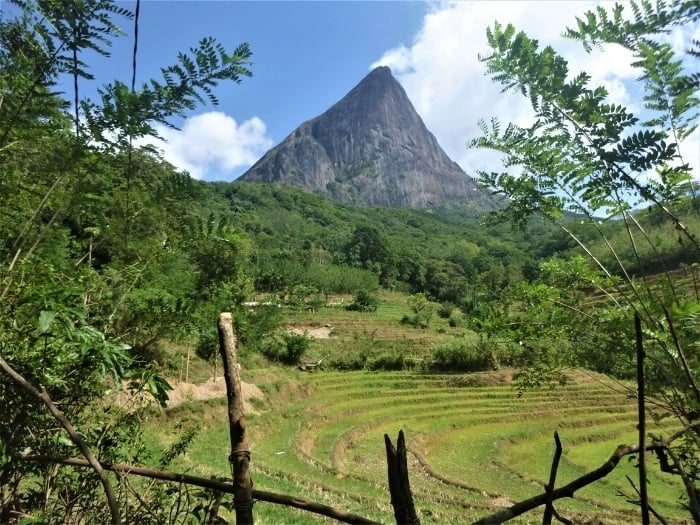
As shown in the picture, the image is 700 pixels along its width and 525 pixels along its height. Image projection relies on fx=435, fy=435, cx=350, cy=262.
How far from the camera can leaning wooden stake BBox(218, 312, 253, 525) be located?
3.65ft

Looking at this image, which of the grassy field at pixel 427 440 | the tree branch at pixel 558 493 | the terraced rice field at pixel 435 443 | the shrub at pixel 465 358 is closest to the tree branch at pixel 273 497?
the tree branch at pixel 558 493

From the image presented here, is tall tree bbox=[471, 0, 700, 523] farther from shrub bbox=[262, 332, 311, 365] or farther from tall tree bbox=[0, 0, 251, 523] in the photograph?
shrub bbox=[262, 332, 311, 365]

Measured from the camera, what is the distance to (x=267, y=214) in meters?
103

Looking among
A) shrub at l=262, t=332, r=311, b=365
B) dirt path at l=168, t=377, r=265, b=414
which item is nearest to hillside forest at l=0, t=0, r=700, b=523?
dirt path at l=168, t=377, r=265, b=414

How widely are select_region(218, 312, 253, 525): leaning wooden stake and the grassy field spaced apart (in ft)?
18.3

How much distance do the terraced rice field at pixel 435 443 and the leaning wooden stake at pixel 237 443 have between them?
5.43m

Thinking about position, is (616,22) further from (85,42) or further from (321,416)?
(321,416)

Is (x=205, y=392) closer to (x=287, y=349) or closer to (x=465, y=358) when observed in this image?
(x=287, y=349)

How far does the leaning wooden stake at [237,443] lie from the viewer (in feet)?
3.65

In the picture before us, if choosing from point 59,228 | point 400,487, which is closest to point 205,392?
point 59,228

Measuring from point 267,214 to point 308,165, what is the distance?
327ft

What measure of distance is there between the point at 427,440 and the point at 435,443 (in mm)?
420

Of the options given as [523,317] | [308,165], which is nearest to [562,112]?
[523,317]

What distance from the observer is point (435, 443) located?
700 inches
